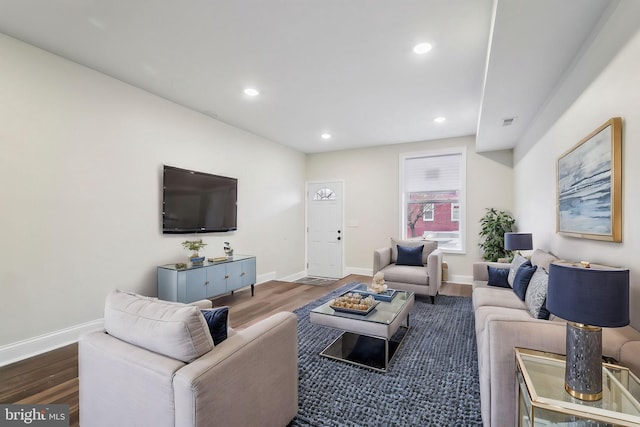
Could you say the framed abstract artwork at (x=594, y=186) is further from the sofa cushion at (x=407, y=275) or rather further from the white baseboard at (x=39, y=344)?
the white baseboard at (x=39, y=344)

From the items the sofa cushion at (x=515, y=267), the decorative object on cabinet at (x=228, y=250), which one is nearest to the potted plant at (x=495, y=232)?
the sofa cushion at (x=515, y=267)

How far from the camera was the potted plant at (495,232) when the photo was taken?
15.5 ft

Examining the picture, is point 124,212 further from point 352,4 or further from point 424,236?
point 424,236

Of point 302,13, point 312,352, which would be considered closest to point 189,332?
point 312,352

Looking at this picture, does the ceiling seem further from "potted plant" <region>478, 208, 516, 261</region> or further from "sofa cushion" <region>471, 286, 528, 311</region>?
"sofa cushion" <region>471, 286, 528, 311</region>

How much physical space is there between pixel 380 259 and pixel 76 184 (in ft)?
12.7

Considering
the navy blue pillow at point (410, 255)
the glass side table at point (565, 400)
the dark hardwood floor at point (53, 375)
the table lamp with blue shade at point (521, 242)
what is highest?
the table lamp with blue shade at point (521, 242)

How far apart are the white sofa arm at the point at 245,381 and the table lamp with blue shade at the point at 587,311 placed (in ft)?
4.28

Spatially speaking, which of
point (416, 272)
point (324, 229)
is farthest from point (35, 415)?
point (324, 229)

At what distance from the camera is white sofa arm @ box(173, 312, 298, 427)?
1089 millimetres

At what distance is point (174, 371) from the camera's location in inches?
44.7

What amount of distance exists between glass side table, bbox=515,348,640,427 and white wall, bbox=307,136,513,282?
425 cm

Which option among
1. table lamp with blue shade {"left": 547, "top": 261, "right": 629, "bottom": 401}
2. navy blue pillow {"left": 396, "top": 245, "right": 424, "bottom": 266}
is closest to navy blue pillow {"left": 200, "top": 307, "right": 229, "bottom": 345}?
table lamp with blue shade {"left": 547, "top": 261, "right": 629, "bottom": 401}

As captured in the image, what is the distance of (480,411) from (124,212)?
149 inches
